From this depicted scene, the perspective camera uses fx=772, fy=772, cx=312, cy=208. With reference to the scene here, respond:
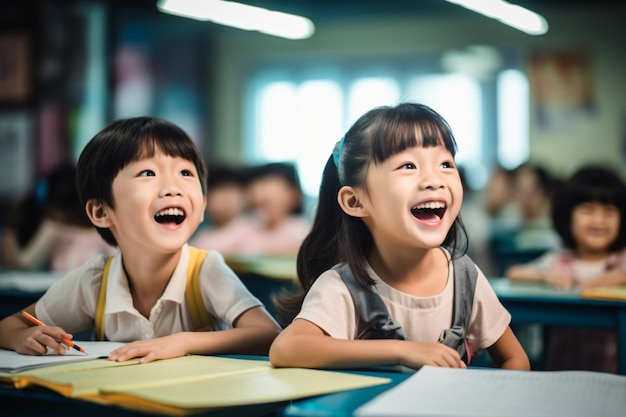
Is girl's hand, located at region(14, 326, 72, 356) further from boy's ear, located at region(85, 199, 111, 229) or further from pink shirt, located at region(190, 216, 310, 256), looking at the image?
pink shirt, located at region(190, 216, 310, 256)

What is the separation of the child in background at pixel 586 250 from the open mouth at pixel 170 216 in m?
1.52

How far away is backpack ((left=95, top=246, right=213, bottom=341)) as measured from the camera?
4.82ft

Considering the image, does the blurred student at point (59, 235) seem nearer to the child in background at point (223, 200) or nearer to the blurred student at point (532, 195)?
the child in background at point (223, 200)

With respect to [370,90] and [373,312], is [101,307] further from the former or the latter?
[370,90]

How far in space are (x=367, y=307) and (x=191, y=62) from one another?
29.2ft

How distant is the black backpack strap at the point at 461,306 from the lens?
4.14ft

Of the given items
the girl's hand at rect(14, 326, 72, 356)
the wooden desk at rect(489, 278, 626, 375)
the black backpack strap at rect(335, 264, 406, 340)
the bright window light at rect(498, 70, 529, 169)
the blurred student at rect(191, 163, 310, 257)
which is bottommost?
the wooden desk at rect(489, 278, 626, 375)

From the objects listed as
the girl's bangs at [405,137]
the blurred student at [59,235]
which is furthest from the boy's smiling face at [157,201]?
the blurred student at [59,235]

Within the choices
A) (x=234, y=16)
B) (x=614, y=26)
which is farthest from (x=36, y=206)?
(x=614, y=26)

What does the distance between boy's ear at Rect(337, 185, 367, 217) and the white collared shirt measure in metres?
0.26

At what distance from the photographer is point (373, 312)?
4.09 feet

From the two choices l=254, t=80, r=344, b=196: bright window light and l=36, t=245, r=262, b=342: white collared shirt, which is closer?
l=36, t=245, r=262, b=342: white collared shirt

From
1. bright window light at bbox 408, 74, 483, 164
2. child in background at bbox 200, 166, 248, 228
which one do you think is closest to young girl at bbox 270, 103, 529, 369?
child in background at bbox 200, 166, 248, 228

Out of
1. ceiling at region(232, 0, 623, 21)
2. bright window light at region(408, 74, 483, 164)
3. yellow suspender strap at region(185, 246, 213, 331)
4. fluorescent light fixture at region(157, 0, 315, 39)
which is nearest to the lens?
yellow suspender strap at region(185, 246, 213, 331)
